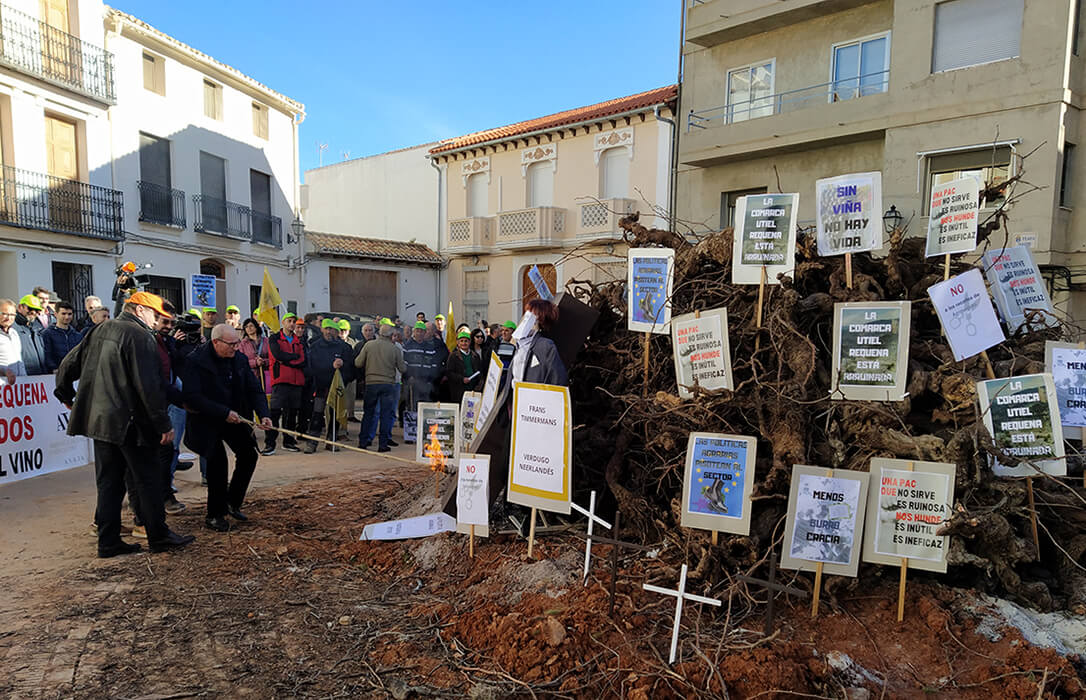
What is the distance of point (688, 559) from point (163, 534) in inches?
157

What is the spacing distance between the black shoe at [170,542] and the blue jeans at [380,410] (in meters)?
Result: 4.26

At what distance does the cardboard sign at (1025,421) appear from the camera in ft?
11.9

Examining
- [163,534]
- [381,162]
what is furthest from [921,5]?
[381,162]

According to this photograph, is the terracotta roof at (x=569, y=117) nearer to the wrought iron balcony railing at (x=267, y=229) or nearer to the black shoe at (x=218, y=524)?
the wrought iron balcony railing at (x=267, y=229)

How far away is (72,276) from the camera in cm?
1587

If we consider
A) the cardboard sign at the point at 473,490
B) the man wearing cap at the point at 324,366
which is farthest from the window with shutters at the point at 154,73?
the cardboard sign at the point at 473,490

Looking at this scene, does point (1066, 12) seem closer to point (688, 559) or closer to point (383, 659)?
point (688, 559)

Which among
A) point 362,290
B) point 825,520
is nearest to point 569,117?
point 362,290

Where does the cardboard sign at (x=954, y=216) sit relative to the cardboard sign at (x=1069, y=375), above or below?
above

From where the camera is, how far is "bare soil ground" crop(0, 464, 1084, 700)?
297cm

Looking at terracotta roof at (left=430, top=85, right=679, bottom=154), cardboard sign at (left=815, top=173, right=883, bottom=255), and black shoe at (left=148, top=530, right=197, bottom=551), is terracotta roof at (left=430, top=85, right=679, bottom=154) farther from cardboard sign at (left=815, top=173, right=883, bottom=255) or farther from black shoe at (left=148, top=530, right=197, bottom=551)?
black shoe at (left=148, top=530, right=197, bottom=551)

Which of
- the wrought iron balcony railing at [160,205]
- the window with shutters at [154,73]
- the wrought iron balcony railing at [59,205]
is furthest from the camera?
the window with shutters at [154,73]

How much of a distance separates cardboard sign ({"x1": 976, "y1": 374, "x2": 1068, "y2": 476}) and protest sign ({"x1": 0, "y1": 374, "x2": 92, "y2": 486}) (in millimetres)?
7920

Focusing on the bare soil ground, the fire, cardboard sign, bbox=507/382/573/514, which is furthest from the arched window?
the bare soil ground
